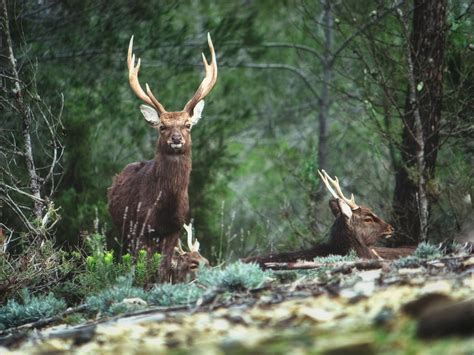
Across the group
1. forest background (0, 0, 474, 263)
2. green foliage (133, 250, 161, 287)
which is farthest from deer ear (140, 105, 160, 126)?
green foliage (133, 250, 161, 287)

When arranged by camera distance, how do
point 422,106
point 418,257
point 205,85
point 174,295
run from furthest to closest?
1. point 422,106
2. point 205,85
3. point 418,257
4. point 174,295

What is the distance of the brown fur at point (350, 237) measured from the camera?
12320 mm

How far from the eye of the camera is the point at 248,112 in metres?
21.6

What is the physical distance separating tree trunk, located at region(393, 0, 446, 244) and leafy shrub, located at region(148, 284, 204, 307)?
19.4 feet

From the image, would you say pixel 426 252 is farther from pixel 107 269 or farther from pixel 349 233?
pixel 349 233

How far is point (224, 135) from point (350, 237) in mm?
8850

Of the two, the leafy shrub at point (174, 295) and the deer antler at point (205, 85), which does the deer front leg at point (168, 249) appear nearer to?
the deer antler at point (205, 85)

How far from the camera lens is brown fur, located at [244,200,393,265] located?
485 inches

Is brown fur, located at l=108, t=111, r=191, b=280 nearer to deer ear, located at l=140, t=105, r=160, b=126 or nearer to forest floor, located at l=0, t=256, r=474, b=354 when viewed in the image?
deer ear, located at l=140, t=105, r=160, b=126

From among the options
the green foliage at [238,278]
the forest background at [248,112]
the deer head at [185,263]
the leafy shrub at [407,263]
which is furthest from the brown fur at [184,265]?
the green foliage at [238,278]

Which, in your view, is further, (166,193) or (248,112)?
(248,112)

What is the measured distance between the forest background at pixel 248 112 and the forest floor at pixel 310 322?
3.45 metres

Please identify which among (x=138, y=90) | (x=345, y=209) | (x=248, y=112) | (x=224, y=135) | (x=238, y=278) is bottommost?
(x=345, y=209)

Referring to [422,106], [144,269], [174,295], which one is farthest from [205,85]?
[174,295]
